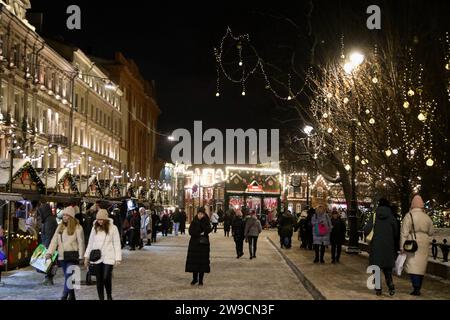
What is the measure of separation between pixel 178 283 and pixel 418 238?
5856 millimetres

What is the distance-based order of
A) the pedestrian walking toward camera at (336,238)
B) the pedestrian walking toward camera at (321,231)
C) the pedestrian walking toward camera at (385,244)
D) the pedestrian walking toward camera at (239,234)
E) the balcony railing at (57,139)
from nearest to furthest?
the pedestrian walking toward camera at (385,244) → the pedestrian walking toward camera at (321,231) → the pedestrian walking toward camera at (336,238) → the pedestrian walking toward camera at (239,234) → the balcony railing at (57,139)

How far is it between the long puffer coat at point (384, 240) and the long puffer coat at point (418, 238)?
241 mm

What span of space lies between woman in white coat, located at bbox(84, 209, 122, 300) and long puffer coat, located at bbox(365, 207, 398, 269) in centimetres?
489

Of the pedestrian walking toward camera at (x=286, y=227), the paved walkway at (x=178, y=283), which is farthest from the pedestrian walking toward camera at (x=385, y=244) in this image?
the pedestrian walking toward camera at (x=286, y=227)

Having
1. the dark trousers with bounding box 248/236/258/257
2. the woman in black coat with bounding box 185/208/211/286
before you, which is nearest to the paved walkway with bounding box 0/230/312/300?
the woman in black coat with bounding box 185/208/211/286

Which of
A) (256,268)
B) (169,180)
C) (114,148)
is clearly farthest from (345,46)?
(169,180)

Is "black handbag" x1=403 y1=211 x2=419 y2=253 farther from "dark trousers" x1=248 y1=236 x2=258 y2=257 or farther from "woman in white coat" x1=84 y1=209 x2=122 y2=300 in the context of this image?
"dark trousers" x1=248 y1=236 x2=258 y2=257

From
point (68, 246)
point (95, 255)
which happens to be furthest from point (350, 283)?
point (68, 246)

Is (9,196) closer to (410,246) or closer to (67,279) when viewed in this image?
(67,279)

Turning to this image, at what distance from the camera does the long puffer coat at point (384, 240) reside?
43.8ft

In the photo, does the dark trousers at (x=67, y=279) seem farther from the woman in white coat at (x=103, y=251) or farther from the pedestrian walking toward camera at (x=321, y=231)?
the pedestrian walking toward camera at (x=321, y=231)

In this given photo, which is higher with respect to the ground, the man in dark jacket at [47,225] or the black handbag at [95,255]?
the man in dark jacket at [47,225]

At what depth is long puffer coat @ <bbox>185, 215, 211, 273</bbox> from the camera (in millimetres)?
15797

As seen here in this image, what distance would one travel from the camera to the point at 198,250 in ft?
52.4
